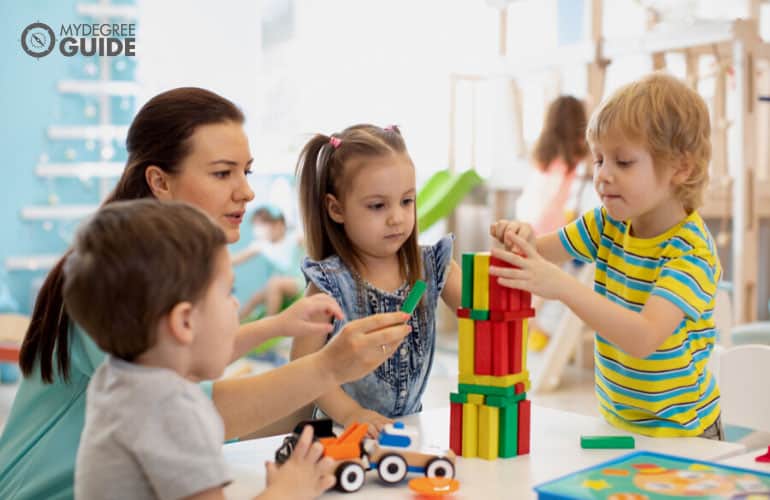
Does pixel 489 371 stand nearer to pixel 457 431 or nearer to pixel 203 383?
pixel 457 431

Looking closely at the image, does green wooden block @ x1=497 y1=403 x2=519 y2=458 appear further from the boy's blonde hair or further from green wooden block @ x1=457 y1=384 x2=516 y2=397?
the boy's blonde hair

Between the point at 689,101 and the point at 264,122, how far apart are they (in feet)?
13.0

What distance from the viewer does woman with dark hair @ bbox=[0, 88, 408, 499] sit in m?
1.01

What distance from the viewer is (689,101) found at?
4.23 feet

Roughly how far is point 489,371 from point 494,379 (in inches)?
0.4

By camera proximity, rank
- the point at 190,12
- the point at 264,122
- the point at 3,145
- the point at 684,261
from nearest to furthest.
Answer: the point at 684,261 → the point at 3,145 → the point at 190,12 → the point at 264,122

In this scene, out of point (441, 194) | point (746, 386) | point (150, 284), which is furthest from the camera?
point (441, 194)

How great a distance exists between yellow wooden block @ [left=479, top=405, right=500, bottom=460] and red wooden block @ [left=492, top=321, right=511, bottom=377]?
5cm

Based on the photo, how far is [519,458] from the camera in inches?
42.0

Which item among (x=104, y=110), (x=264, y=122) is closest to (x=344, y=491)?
(x=104, y=110)

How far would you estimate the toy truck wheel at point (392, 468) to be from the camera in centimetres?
95

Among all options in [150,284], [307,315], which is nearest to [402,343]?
[307,315]

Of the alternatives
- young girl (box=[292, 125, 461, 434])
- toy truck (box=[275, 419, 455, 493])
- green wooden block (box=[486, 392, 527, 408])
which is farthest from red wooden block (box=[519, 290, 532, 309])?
young girl (box=[292, 125, 461, 434])

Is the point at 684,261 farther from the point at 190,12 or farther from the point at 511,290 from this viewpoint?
the point at 190,12
